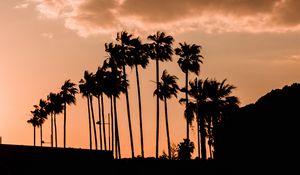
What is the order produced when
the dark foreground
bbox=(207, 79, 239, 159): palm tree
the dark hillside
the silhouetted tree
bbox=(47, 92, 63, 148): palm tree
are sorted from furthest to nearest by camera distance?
bbox=(47, 92, 63, 148): palm tree < the silhouetted tree < bbox=(207, 79, 239, 159): palm tree < the dark foreground < the dark hillside

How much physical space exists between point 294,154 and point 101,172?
14.4m

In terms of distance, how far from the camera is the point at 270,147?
32.3 meters

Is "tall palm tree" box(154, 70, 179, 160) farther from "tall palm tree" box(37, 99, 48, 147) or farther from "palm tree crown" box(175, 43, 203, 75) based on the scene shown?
"tall palm tree" box(37, 99, 48, 147)

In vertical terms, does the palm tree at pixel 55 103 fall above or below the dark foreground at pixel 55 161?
above

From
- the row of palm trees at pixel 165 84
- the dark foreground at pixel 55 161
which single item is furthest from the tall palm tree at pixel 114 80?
the dark foreground at pixel 55 161

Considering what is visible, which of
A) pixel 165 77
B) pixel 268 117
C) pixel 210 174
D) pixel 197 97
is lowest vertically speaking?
pixel 210 174

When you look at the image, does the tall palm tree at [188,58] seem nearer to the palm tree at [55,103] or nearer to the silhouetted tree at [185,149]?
the silhouetted tree at [185,149]

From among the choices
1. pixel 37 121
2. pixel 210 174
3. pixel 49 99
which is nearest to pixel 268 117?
pixel 210 174

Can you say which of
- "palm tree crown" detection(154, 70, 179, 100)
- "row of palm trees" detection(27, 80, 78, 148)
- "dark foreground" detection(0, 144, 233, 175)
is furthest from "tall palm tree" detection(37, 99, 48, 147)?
"dark foreground" detection(0, 144, 233, 175)

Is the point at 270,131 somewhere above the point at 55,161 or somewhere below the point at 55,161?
above

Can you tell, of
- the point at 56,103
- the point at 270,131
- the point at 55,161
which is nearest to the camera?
the point at 270,131

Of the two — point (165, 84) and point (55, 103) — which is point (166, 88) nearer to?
point (165, 84)

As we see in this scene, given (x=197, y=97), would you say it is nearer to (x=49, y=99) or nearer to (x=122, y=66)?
(x=122, y=66)

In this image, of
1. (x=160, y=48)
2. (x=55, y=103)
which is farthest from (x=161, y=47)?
(x=55, y=103)
